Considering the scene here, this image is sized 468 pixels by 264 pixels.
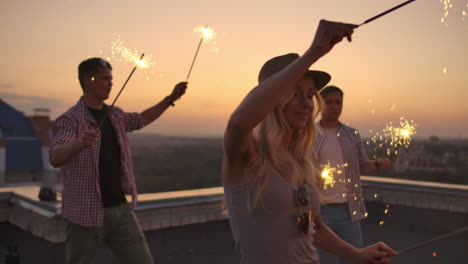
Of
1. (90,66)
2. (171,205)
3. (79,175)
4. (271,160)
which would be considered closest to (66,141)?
(79,175)

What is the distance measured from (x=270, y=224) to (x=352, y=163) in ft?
7.69

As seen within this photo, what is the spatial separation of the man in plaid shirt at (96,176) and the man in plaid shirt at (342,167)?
1677mm

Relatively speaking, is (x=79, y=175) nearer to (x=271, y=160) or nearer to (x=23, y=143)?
(x=271, y=160)

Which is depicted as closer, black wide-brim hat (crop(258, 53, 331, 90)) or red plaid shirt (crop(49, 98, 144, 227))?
black wide-brim hat (crop(258, 53, 331, 90))

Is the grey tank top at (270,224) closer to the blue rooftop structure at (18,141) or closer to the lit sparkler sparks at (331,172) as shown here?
Answer: the lit sparkler sparks at (331,172)

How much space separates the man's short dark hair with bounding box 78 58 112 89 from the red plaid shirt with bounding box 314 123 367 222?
1.98 m

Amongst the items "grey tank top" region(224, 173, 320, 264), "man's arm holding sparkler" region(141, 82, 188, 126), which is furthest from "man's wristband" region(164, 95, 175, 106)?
"grey tank top" region(224, 173, 320, 264)

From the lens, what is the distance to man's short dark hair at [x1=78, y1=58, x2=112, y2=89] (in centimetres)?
302

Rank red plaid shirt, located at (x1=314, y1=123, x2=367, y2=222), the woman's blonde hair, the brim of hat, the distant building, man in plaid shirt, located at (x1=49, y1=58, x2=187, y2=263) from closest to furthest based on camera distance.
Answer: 1. the woman's blonde hair
2. the brim of hat
3. man in plaid shirt, located at (x1=49, y1=58, x2=187, y2=263)
4. red plaid shirt, located at (x1=314, y1=123, x2=367, y2=222)
5. the distant building

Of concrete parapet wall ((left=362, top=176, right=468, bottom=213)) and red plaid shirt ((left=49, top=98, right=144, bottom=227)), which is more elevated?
red plaid shirt ((left=49, top=98, right=144, bottom=227))

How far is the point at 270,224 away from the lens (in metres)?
1.67

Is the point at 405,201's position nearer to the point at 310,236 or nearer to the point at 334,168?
the point at 334,168

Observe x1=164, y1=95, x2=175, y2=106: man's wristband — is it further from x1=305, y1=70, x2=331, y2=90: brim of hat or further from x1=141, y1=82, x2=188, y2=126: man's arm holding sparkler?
x1=305, y1=70, x2=331, y2=90: brim of hat


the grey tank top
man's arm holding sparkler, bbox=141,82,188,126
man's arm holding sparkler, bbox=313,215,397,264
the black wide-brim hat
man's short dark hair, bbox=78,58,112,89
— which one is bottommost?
man's arm holding sparkler, bbox=313,215,397,264
